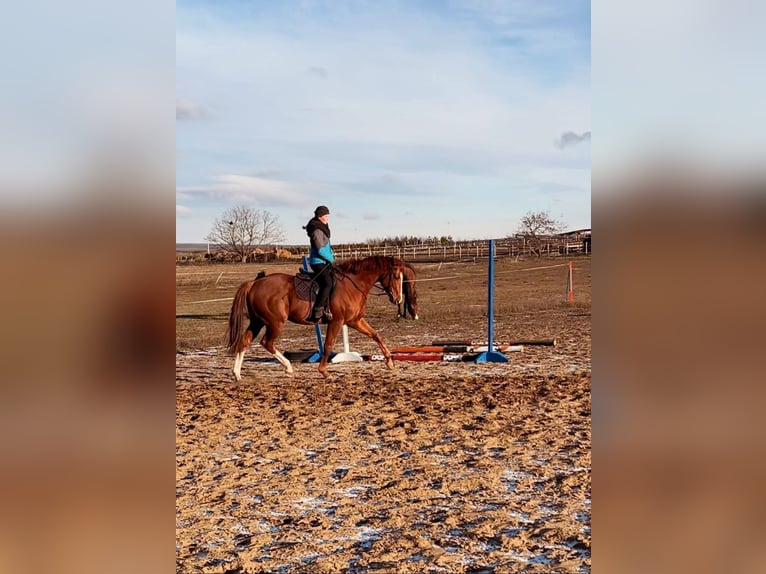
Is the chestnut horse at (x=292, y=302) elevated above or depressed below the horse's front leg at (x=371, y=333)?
above

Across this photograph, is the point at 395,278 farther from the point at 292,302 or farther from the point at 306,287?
the point at 292,302

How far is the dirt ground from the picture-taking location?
3.07 meters

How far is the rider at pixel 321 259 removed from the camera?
7.30 meters

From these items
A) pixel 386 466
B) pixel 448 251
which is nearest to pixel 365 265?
pixel 386 466

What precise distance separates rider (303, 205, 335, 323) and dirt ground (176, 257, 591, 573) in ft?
3.30

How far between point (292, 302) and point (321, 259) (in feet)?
Result: 2.39

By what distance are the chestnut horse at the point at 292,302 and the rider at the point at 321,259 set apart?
0.13m

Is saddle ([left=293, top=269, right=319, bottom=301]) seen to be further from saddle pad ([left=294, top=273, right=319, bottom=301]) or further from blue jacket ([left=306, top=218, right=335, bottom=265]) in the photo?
blue jacket ([left=306, top=218, right=335, bottom=265])

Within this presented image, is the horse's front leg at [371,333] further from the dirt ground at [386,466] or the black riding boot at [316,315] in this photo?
the black riding boot at [316,315]

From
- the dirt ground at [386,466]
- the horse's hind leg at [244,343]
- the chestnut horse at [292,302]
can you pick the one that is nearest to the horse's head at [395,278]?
the chestnut horse at [292,302]
